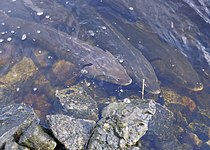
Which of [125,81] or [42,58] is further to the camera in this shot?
[42,58]

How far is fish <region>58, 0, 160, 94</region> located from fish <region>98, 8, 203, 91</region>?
142 mm

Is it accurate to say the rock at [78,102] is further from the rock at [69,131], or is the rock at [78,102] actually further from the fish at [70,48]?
the rock at [69,131]

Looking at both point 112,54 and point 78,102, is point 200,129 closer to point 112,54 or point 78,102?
point 78,102

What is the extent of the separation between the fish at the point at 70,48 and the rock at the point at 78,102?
0.38 metres

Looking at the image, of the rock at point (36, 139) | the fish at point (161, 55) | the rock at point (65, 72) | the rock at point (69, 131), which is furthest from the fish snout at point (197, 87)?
the rock at point (36, 139)

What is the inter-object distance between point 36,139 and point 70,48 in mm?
2494

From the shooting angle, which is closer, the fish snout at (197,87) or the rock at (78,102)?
the rock at (78,102)

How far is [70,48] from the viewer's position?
5508mm

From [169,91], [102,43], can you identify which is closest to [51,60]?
[102,43]

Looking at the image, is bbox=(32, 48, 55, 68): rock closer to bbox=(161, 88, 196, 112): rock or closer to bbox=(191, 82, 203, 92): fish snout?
bbox=(161, 88, 196, 112): rock

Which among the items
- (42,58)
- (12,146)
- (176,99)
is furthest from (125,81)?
(12,146)

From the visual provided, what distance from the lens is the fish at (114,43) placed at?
4.91 metres

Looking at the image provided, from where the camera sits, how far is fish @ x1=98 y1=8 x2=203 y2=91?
489 centimetres

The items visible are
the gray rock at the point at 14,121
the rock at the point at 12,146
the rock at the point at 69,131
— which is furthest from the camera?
the rock at the point at 69,131
